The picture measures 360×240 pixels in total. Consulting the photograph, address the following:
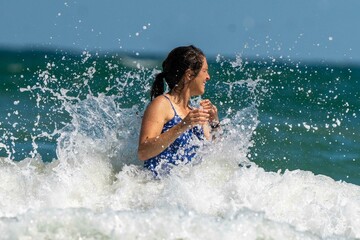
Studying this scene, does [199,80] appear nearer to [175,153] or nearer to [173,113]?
[173,113]

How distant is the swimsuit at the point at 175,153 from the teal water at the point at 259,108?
950mm

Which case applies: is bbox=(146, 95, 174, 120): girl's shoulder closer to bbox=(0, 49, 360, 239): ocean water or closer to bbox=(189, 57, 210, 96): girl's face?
bbox=(189, 57, 210, 96): girl's face

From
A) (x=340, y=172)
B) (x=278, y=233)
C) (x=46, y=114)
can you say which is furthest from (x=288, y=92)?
(x=278, y=233)

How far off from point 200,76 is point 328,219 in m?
1.38

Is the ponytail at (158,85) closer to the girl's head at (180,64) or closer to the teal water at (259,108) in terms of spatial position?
the girl's head at (180,64)

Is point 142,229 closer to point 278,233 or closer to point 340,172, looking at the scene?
point 278,233

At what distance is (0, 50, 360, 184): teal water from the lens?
1120cm

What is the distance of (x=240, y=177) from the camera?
19.9ft

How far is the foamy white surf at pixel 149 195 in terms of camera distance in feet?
15.8

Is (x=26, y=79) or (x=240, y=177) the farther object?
(x=26, y=79)

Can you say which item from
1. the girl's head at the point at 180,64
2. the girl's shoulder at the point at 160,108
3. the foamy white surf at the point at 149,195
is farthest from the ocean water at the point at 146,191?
the girl's head at the point at 180,64

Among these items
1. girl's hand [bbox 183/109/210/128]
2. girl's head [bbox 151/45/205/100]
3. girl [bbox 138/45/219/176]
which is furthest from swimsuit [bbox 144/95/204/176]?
girl's hand [bbox 183/109/210/128]

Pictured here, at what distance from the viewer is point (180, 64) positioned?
6.21m

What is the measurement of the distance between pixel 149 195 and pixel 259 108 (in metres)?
10.6
